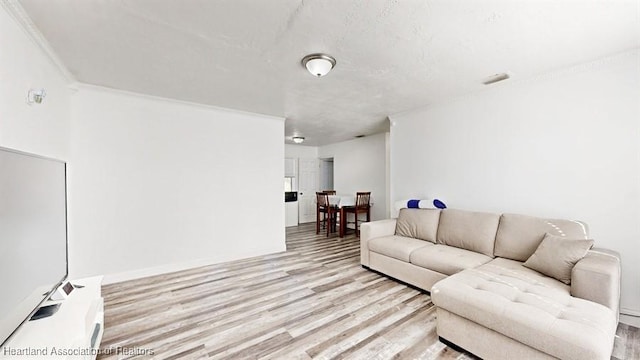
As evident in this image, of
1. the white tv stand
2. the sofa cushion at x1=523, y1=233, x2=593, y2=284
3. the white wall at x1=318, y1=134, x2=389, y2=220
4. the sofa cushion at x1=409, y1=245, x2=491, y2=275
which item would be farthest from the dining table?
the white tv stand

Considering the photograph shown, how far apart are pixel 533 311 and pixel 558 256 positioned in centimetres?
83

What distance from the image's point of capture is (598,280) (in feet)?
5.49

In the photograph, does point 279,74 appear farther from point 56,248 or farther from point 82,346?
point 82,346

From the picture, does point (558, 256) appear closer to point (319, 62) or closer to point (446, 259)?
point (446, 259)

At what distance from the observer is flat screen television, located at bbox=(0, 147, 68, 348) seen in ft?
3.58

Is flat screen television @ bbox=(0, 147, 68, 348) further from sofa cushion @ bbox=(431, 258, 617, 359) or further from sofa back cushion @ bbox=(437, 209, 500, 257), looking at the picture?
sofa back cushion @ bbox=(437, 209, 500, 257)

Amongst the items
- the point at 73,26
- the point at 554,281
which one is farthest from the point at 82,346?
the point at 554,281

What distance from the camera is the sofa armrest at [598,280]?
1634mm

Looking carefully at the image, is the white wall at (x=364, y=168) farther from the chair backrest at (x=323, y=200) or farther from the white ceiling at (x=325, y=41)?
the white ceiling at (x=325, y=41)

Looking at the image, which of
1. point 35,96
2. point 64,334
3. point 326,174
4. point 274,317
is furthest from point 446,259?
point 326,174

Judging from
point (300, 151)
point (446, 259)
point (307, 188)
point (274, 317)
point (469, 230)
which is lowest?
point (274, 317)

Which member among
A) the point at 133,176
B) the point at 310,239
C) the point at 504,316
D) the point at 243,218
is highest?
the point at 133,176

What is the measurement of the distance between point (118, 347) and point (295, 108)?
10.7 ft

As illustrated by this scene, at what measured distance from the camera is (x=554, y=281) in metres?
1.94
